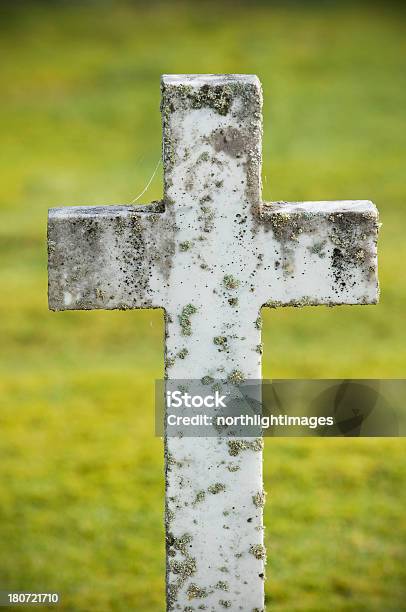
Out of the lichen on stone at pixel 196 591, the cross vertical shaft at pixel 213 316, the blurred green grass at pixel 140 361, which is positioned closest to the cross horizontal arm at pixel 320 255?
the cross vertical shaft at pixel 213 316

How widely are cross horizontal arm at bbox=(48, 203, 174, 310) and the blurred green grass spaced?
9.46 ft

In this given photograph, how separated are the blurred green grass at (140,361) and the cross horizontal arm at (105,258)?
288cm

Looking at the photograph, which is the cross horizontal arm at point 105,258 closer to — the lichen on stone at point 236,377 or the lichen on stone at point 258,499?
the lichen on stone at point 236,377

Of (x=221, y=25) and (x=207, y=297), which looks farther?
(x=221, y=25)

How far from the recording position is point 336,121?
1099 inches

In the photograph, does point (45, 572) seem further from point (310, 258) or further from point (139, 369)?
point (139, 369)

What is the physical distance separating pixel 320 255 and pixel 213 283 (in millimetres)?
463

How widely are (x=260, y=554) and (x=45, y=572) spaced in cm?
290

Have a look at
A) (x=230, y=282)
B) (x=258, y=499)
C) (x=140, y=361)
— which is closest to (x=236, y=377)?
(x=230, y=282)

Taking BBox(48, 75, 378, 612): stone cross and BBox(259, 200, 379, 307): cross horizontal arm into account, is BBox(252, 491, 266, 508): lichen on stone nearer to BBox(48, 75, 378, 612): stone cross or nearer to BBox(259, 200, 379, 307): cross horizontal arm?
BBox(48, 75, 378, 612): stone cross

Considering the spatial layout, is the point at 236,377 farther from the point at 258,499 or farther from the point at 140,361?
the point at 140,361

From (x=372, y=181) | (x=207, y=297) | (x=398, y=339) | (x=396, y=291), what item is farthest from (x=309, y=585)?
(x=372, y=181)

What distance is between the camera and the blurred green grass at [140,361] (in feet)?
22.6

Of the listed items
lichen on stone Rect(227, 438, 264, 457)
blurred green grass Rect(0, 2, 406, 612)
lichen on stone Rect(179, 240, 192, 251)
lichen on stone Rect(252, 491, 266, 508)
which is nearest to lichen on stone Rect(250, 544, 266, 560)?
lichen on stone Rect(252, 491, 266, 508)
